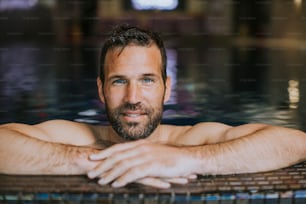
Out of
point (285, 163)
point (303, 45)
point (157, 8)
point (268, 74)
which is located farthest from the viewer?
point (157, 8)

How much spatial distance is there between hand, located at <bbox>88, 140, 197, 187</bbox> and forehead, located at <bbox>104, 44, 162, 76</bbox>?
1.12 feet

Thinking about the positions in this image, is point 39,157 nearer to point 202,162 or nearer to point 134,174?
point 134,174

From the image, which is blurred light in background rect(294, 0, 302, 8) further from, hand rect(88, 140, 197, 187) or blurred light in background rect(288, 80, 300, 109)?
hand rect(88, 140, 197, 187)

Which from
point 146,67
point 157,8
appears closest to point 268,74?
point 146,67

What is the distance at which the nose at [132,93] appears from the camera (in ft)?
7.11

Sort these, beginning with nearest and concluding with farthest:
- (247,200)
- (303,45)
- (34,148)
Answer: (247,200) → (34,148) → (303,45)

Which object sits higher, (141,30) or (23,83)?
(141,30)

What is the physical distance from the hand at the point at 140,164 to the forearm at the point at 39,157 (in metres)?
0.06

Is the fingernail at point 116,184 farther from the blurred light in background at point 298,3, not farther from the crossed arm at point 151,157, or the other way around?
the blurred light in background at point 298,3

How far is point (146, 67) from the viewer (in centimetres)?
223

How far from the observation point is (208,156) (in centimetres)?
205

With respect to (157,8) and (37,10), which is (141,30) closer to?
(37,10)

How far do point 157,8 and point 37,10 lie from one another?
13.3 feet

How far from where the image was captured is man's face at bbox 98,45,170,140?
7.19 ft
